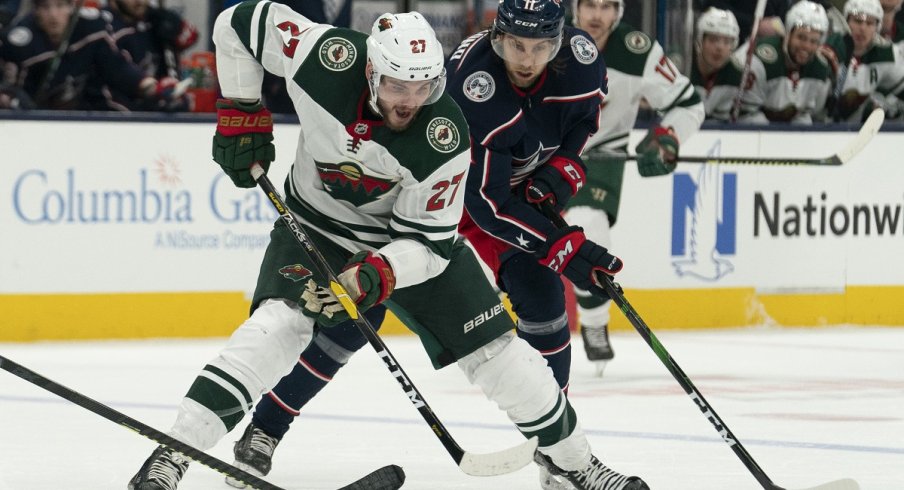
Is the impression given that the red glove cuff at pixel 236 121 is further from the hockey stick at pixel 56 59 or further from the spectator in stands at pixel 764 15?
the spectator in stands at pixel 764 15

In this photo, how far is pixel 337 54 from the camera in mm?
→ 3123

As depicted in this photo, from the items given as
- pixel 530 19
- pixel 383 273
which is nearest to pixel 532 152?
pixel 530 19

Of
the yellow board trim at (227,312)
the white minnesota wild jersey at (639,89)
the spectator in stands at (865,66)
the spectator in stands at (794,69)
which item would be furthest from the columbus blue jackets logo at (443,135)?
the spectator in stands at (865,66)

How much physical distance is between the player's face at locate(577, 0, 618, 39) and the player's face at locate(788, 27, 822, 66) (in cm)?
228

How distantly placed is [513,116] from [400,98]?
70 centimetres

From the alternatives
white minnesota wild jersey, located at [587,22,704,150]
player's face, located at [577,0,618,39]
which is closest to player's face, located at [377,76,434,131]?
white minnesota wild jersey, located at [587,22,704,150]

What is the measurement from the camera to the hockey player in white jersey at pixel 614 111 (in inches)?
205

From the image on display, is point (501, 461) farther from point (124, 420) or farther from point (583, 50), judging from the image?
point (583, 50)

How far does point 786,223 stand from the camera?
23.3ft

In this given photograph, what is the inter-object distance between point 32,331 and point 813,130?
11.6ft

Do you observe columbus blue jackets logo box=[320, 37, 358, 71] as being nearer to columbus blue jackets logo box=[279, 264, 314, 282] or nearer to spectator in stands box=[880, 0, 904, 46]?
columbus blue jackets logo box=[279, 264, 314, 282]

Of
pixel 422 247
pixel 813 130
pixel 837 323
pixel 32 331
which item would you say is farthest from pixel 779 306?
pixel 422 247

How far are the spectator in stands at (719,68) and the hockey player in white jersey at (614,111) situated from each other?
1581 mm

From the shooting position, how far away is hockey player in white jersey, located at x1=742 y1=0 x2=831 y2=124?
7.40 meters
